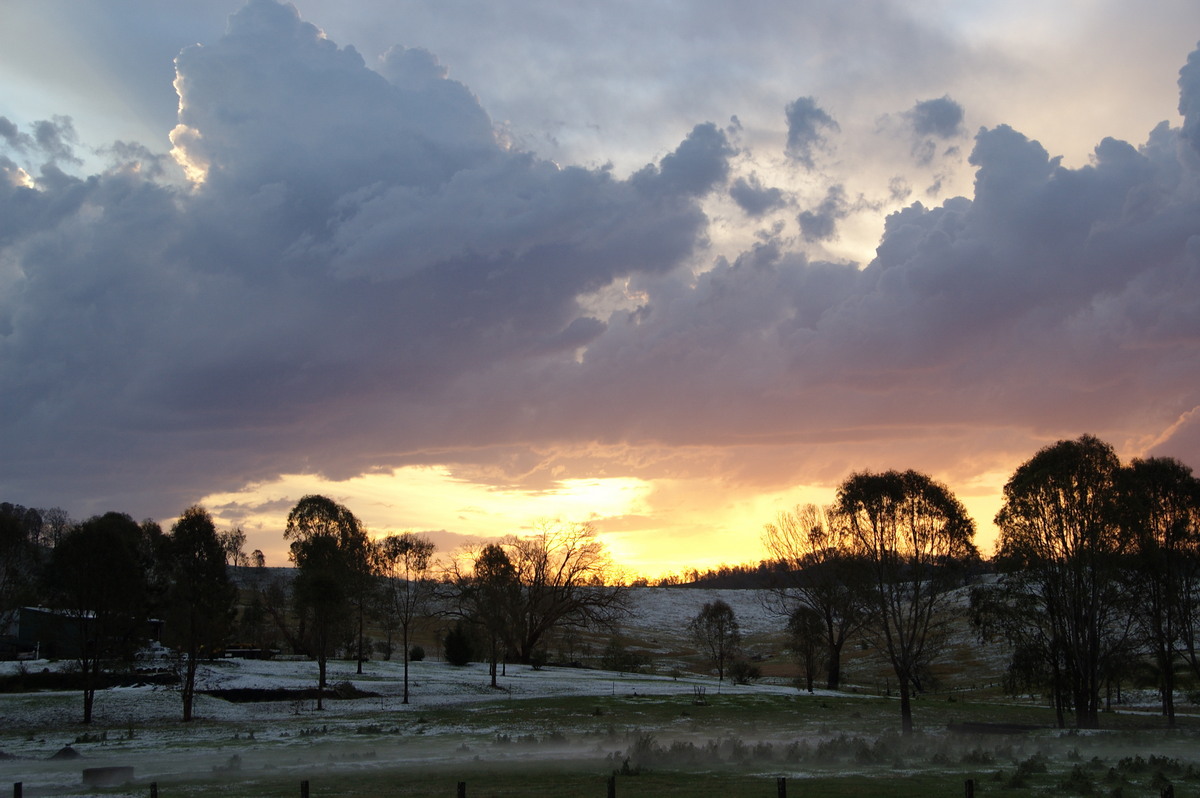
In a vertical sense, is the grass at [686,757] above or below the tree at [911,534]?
below

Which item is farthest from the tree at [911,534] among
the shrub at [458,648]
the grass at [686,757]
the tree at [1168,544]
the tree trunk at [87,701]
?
the shrub at [458,648]

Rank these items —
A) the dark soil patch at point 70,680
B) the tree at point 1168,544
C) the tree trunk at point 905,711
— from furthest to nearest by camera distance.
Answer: the dark soil patch at point 70,680 → the tree at point 1168,544 → the tree trunk at point 905,711

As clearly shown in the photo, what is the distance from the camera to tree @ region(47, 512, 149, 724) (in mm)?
49750

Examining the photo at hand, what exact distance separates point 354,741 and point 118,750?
31.0 feet

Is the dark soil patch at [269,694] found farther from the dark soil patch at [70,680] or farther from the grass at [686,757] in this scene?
the grass at [686,757]

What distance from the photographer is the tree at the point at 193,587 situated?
4969 centimetres

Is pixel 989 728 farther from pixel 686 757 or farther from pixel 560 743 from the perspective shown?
pixel 560 743

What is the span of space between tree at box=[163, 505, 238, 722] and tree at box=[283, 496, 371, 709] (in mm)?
7020

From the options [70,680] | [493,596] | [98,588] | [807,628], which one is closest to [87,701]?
[98,588]

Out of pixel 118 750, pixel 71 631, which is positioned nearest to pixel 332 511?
pixel 71 631

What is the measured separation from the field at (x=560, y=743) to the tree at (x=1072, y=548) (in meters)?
4.21

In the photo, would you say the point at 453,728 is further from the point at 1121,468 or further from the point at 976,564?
the point at 1121,468

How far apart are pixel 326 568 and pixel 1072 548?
53169 mm

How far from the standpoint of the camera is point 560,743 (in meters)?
37.8
